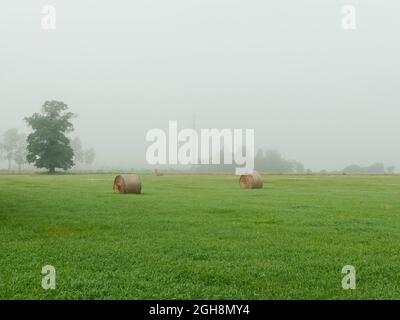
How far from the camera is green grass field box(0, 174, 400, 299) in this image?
886cm

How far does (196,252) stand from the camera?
39.2ft

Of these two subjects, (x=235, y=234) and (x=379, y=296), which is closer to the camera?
(x=379, y=296)

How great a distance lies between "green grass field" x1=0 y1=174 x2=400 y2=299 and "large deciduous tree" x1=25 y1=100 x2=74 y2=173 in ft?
248

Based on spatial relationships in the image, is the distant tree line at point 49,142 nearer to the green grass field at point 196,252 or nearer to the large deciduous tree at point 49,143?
the large deciduous tree at point 49,143

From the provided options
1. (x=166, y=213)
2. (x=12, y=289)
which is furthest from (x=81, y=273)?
(x=166, y=213)

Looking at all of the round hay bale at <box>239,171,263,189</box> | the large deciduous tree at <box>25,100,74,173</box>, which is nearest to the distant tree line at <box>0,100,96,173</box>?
the large deciduous tree at <box>25,100,74,173</box>

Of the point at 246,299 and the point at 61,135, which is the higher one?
the point at 61,135

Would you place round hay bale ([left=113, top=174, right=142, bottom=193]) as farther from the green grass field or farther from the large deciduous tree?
the large deciduous tree

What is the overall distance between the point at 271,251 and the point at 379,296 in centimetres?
386

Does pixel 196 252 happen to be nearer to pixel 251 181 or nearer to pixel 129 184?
pixel 129 184

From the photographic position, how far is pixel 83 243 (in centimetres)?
1296
